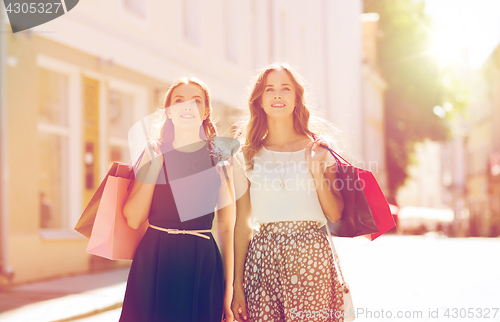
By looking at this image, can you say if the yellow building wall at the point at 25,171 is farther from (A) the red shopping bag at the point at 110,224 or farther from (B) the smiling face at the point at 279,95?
(B) the smiling face at the point at 279,95

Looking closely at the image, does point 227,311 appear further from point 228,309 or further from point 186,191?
point 186,191

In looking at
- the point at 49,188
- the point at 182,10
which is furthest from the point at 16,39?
the point at 182,10

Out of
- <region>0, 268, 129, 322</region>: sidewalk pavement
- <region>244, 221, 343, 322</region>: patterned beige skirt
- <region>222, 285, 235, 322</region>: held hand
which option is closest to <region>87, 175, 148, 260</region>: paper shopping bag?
<region>222, 285, 235, 322</region>: held hand

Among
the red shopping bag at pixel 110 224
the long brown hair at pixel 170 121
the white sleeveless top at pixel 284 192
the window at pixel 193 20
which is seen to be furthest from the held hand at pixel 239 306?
the window at pixel 193 20

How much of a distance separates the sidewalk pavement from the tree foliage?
88.4 feet

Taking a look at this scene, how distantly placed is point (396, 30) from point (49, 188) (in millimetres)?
27362

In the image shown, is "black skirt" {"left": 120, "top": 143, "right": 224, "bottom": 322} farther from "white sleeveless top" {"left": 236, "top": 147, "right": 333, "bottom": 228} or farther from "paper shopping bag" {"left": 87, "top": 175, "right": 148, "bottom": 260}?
"white sleeveless top" {"left": 236, "top": 147, "right": 333, "bottom": 228}

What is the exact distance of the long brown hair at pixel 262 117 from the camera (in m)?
3.46

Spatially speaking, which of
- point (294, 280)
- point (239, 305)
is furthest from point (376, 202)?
point (239, 305)

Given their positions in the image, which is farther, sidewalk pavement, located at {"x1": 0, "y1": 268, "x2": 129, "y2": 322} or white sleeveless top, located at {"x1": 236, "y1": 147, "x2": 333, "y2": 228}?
sidewalk pavement, located at {"x1": 0, "y1": 268, "x2": 129, "y2": 322}

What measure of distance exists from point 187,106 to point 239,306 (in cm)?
111

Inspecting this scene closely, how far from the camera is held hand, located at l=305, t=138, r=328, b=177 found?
325 cm

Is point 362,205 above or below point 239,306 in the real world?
above

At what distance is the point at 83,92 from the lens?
35.0 feet
